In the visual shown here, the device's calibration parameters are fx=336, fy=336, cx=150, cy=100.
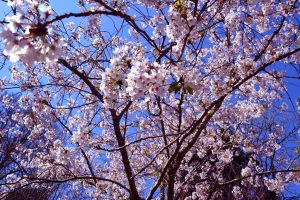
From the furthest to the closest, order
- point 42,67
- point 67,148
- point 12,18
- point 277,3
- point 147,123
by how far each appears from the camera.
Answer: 1. point 147,123
2. point 42,67
3. point 67,148
4. point 277,3
5. point 12,18

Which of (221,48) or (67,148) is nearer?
(67,148)

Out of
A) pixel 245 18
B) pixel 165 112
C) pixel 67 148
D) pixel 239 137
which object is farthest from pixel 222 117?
pixel 67 148

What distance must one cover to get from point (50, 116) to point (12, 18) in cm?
548

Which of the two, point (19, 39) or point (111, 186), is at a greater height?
point (111, 186)

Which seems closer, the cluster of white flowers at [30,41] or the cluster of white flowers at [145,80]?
the cluster of white flowers at [30,41]

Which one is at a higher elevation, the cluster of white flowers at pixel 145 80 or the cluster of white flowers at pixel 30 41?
the cluster of white flowers at pixel 145 80

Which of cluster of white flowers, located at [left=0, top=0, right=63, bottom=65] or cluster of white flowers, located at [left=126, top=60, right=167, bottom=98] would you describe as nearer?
cluster of white flowers, located at [left=0, top=0, right=63, bottom=65]

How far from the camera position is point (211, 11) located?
5336 mm

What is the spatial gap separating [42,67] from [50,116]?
3.83ft

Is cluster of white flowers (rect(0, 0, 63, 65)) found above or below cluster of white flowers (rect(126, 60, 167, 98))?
below

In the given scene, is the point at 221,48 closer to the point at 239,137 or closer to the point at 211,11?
the point at 211,11

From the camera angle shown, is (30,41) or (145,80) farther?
(145,80)

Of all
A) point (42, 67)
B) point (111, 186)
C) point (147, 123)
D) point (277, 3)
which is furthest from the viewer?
point (147, 123)

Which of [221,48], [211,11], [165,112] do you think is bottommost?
[165,112]
